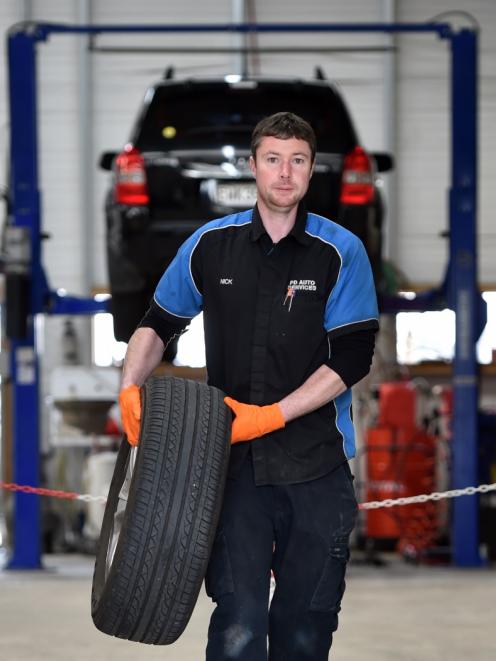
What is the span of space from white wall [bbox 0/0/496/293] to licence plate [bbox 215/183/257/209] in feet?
26.1

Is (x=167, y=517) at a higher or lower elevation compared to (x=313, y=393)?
lower

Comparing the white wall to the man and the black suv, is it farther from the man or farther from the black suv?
the man

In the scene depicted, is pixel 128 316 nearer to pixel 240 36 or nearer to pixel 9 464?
pixel 9 464

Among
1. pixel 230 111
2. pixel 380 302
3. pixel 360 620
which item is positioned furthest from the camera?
pixel 380 302

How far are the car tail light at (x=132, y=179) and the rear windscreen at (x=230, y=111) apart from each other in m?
0.09

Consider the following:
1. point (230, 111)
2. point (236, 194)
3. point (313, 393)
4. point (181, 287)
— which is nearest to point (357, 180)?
point (236, 194)

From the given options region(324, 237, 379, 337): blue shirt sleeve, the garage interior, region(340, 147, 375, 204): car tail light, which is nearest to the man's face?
region(324, 237, 379, 337): blue shirt sleeve

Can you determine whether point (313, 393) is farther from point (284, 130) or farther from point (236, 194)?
point (236, 194)

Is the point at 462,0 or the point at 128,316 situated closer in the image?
the point at 128,316

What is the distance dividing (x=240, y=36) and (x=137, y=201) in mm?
8137

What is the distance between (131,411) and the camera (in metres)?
3.22

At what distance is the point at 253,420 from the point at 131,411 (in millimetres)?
319

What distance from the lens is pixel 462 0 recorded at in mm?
14766

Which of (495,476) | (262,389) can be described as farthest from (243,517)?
(495,476)
